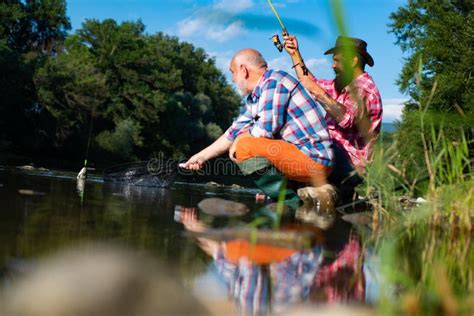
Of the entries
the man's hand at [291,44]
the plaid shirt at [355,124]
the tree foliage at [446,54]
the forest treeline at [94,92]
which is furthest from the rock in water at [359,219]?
the forest treeline at [94,92]

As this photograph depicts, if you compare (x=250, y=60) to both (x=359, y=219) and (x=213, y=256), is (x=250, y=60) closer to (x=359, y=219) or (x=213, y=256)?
(x=359, y=219)

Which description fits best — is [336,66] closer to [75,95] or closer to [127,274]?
[127,274]

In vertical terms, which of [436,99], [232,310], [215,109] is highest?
[215,109]

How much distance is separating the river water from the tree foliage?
17383 mm

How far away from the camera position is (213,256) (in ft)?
7.85

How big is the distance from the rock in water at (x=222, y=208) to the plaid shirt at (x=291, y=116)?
95cm

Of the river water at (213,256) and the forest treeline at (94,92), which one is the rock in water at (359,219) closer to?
the river water at (213,256)

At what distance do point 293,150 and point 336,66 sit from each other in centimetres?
125

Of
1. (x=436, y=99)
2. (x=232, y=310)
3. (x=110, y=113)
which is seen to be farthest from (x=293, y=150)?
(x=110, y=113)

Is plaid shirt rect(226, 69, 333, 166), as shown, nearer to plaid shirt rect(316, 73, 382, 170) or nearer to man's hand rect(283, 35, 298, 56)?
man's hand rect(283, 35, 298, 56)

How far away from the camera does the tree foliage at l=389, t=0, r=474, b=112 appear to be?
2112 cm

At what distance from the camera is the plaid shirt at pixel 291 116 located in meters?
5.07

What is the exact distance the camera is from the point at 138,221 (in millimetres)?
3455

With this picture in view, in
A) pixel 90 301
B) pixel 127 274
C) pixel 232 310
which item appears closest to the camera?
pixel 90 301
